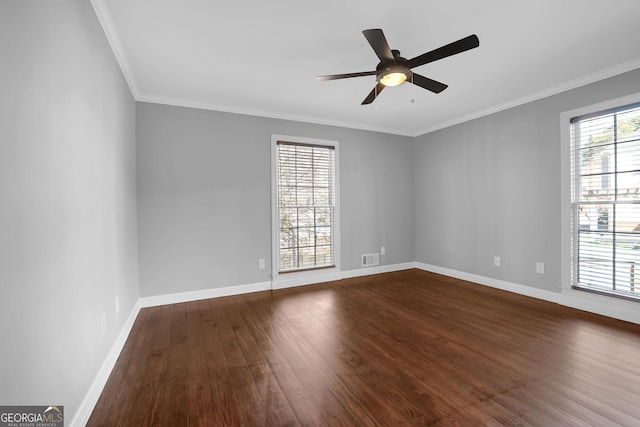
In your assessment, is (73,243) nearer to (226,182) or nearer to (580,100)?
(226,182)

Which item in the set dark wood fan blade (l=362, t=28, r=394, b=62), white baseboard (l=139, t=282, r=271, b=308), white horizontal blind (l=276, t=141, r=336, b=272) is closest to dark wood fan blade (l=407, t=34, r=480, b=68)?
dark wood fan blade (l=362, t=28, r=394, b=62)

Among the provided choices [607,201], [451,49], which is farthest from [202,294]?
[607,201]

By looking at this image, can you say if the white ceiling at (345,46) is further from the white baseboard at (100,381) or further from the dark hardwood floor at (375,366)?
the dark hardwood floor at (375,366)

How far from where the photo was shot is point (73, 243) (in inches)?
59.5

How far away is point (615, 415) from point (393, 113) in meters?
3.86

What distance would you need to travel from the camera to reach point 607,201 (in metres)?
3.04

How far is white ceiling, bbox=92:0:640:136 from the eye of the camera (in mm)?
2006

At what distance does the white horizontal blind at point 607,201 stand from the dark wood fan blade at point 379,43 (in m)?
2.79

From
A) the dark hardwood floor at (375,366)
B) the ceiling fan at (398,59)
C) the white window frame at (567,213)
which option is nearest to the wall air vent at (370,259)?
the dark hardwood floor at (375,366)

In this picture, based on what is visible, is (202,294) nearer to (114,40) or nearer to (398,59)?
(114,40)

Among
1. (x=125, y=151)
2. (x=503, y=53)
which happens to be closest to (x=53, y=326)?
(x=125, y=151)

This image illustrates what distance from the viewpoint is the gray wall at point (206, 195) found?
11.3ft

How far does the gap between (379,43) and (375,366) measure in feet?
7.72

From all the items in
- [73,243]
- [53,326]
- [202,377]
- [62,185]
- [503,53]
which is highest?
[503,53]
